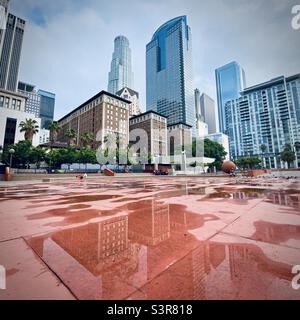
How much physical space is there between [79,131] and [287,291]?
3862 inches

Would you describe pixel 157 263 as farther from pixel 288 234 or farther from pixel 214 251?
pixel 288 234

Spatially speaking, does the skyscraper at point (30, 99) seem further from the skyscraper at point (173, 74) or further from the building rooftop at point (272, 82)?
the building rooftop at point (272, 82)

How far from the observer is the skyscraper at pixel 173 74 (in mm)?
148125

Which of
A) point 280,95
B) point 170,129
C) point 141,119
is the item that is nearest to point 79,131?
point 141,119

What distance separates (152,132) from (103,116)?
31.6 m

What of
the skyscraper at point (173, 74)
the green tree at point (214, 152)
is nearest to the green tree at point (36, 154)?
the green tree at point (214, 152)

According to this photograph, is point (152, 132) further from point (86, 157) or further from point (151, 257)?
point (151, 257)

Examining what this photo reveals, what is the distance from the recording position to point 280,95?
12900 cm

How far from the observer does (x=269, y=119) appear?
433ft

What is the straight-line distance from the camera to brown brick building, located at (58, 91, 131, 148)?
242 feet

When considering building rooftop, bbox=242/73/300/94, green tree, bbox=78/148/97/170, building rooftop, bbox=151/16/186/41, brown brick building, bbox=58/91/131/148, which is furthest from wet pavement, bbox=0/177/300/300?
building rooftop, bbox=151/16/186/41

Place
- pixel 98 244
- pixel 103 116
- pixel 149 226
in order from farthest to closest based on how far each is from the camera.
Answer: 1. pixel 103 116
2. pixel 149 226
3. pixel 98 244

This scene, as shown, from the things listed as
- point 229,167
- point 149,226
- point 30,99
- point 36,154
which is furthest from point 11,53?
point 149,226

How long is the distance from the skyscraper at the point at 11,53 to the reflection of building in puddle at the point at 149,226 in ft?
539
